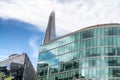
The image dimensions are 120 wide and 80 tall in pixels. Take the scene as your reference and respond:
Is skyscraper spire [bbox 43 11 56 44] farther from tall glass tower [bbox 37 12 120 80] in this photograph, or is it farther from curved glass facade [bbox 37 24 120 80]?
tall glass tower [bbox 37 12 120 80]

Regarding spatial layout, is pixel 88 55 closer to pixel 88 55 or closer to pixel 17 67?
pixel 88 55

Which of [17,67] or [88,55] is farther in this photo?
[17,67]

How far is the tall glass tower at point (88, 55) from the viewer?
78688 millimetres

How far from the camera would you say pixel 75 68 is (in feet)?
277

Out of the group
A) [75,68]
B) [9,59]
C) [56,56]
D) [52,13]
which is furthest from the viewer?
[52,13]

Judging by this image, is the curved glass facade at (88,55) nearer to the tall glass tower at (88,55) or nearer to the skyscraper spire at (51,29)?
the tall glass tower at (88,55)

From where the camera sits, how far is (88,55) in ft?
270

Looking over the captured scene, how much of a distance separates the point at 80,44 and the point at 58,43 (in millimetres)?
10420

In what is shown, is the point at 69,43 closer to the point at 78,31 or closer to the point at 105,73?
the point at 78,31

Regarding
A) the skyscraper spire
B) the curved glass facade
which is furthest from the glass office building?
the curved glass facade

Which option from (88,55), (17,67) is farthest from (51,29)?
(88,55)

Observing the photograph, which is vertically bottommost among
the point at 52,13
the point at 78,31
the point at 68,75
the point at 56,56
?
the point at 68,75

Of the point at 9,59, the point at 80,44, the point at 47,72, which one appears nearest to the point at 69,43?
the point at 80,44

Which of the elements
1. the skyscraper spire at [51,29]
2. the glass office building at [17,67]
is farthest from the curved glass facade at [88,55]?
the skyscraper spire at [51,29]
